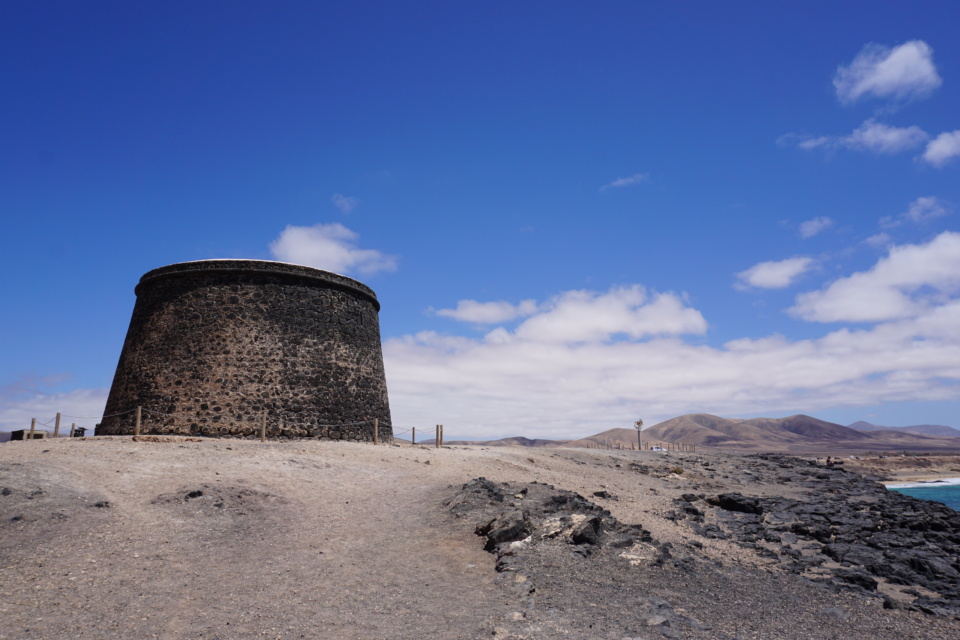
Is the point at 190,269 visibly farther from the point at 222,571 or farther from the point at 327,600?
the point at 327,600

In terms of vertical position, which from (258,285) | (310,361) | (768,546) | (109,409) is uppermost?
(258,285)

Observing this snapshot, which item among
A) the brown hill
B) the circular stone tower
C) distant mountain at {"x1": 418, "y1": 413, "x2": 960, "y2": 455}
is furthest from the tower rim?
the brown hill

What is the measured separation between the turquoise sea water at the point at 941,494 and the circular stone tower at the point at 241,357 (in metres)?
35.0

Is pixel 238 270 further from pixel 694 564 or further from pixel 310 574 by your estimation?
pixel 694 564

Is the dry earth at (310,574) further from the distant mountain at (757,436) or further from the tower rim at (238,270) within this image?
the distant mountain at (757,436)

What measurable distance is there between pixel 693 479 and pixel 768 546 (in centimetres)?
1233

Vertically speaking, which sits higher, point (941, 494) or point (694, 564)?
point (694, 564)

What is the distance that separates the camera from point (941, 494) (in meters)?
43.2

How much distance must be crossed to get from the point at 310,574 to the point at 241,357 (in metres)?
12.5

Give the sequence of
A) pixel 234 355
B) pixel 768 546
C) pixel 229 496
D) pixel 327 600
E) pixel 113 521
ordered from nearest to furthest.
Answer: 1. pixel 327 600
2. pixel 113 521
3. pixel 229 496
4. pixel 768 546
5. pixel 234 355

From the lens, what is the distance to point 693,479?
2345cm

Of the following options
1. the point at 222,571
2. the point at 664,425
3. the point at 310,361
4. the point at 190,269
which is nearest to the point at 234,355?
the point at 310,361

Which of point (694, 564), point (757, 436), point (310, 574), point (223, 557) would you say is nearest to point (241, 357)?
point (223, 557)

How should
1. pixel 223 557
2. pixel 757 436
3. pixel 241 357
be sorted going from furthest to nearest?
pixel 757 436 → pixel 241 357 → pixel 223 557
